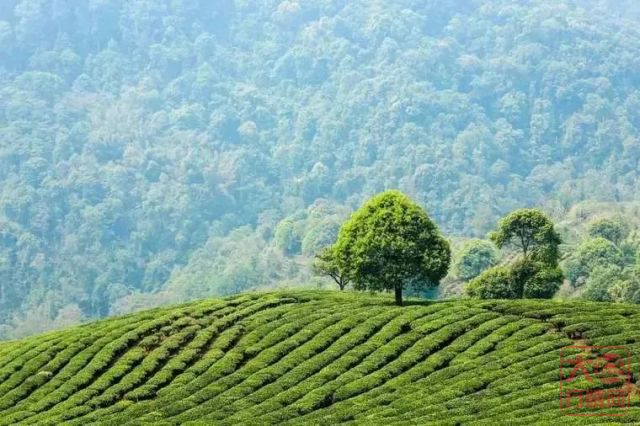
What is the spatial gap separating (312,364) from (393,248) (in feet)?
45.8

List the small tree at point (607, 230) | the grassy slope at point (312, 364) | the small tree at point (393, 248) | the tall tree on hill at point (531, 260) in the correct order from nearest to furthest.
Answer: the grassy slope at point (312, 364) < the small tree at point (393, 248) < the tall tree on hill at point (531, 260) < the small tree at point (607, 230)

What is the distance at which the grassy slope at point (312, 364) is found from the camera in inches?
1596

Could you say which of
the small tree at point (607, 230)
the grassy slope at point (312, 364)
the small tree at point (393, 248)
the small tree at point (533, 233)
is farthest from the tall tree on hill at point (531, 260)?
the small tree at point (607, 230)

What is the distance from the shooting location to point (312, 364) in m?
46.9

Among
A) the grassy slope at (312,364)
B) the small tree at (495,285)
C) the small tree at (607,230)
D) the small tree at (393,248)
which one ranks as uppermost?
the small tree at (607,230)

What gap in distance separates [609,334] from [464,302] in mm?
11731

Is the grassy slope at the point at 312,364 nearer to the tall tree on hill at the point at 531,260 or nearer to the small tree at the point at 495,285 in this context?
the tall tree on hill at the point at 531,260

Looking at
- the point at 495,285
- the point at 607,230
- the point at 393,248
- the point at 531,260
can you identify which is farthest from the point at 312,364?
the point at 607,230

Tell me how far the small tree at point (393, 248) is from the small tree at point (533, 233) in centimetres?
852

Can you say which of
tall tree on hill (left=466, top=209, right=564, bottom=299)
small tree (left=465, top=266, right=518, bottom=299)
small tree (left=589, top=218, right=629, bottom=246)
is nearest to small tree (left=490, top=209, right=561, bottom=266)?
tall tree on hill (left=466, top=209, right=564, bottom=299)

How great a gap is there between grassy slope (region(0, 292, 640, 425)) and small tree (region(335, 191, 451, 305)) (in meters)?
1.99

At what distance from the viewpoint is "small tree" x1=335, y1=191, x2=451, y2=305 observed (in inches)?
2313

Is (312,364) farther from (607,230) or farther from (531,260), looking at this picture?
(607,230)

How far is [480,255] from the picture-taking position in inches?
5266
